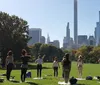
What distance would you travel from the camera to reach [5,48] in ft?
276

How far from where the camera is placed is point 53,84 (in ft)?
69.3

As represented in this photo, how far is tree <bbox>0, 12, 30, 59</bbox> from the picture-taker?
8356 cm

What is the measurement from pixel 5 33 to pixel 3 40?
241 centimetres

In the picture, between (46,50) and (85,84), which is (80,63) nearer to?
(85,84)

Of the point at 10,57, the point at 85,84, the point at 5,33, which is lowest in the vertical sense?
the point at 85,84

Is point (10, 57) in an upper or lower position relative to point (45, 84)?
upper

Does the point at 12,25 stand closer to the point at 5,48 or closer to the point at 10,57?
the point at 5,48

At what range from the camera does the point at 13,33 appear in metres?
88.7

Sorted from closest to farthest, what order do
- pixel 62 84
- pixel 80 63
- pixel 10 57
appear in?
pixel 62 84
pixel 10 57
pixel 80 63

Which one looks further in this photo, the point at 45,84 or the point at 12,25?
the point at 12,25

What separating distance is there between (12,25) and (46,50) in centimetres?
8370

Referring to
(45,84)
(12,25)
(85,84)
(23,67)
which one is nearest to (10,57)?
(23,67)

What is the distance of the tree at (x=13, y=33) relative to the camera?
8356 centimetres

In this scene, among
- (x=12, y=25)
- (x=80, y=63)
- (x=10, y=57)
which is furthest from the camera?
(x=12, y=25)
